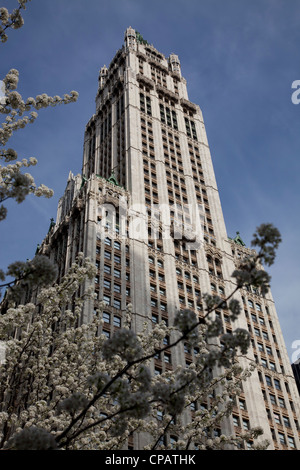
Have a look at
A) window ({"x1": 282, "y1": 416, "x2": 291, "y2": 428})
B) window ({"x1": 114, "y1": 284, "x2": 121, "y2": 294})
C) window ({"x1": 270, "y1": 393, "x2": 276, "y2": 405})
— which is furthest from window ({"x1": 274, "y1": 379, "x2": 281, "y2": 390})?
window ({"x1": 114, "y1": 284, "x2": 121, "y2": 294})

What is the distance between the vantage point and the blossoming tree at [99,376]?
12.3 m

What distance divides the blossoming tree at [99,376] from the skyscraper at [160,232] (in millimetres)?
20113

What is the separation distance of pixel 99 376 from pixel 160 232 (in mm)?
56642

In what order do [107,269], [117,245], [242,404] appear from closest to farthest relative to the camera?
[242,404] < [107,269] < [117,245]

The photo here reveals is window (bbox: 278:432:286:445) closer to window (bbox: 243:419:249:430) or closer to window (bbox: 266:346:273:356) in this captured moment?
window (bbox: 243:419:249:430)

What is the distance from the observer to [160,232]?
227ft

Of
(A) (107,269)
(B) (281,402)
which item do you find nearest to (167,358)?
(A) (107,269)

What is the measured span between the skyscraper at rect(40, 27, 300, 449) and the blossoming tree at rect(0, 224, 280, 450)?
20.1m

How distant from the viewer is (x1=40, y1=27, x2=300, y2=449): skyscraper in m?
58.0

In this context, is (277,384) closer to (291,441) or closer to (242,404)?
(291,441)

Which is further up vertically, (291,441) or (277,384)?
(277,384)

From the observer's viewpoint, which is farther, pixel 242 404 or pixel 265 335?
pixel 265 335

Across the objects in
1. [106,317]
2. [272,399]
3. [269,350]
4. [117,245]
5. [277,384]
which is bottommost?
[272,399]
